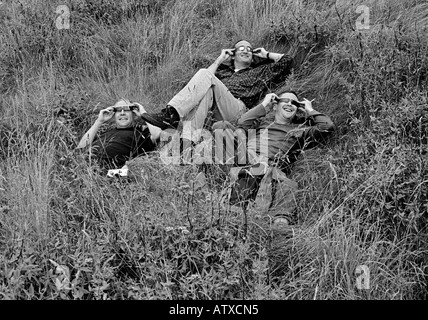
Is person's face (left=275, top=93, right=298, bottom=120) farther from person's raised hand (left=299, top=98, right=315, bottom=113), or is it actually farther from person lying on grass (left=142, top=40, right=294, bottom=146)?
person lying on grass (left=142, top=40, right=294, bottom=146)

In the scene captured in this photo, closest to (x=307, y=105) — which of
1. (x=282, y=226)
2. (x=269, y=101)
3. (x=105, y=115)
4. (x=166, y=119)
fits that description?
(x=269, y=101)

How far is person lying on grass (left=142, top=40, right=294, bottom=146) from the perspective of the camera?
5445 millimetres

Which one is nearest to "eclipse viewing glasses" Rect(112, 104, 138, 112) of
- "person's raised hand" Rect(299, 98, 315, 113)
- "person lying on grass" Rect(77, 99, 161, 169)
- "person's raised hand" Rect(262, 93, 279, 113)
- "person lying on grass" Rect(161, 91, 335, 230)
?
"person lying on grass" Rect(77, 99, 161, 169)

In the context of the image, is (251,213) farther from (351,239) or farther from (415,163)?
(415,163)

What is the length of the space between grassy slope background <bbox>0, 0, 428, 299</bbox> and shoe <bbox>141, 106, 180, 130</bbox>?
632 millimetres

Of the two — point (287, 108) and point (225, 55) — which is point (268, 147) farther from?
point (225, 55)

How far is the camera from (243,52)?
6438mm

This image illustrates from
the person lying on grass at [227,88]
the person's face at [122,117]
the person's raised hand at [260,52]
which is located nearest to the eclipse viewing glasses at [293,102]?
the person lying on grass at [227,88]

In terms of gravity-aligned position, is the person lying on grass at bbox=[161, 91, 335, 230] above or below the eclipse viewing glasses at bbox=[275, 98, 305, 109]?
below

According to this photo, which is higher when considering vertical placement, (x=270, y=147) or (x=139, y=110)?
(x=139, y=110)

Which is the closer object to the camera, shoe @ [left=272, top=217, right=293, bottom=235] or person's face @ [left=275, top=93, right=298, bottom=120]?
shoe @ [left=272, top=217, right=293, bottom=235]

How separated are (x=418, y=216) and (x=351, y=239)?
50 cm

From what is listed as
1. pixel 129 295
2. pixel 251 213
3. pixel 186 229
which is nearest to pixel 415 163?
pixel 251 213

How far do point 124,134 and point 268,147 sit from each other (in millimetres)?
1374
